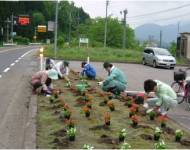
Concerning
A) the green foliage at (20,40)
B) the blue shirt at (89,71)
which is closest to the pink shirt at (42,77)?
the blue shirt at (89,71)

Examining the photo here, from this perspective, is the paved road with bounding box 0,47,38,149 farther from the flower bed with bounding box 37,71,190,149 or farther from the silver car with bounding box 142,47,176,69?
the silver car with bounding box 142,47,176,69

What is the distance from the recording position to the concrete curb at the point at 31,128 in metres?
8.34

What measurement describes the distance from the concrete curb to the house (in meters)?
38.4

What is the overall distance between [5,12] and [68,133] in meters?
108

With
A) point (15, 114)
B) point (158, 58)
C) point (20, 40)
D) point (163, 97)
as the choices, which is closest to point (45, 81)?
point (15, 114)

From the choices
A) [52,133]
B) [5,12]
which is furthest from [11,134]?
[5,12]

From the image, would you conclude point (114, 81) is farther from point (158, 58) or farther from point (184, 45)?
point (184, 45)

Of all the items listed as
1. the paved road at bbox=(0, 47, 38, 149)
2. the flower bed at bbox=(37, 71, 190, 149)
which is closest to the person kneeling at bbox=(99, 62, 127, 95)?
the flower bed at bbox=(37, 71, 190, 149)

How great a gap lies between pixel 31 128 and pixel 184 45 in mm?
42844

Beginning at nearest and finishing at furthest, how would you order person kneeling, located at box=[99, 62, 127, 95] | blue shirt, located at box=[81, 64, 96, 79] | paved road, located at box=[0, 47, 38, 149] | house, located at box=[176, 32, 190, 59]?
paved road, located at box=[0, 47, 38, 149]
person kneeling, located at box=[99, 62, 127, 95]
blue shirt, located at box=[81, 64, 96, 79]
house, located at box=[176, 32, 190, 59]

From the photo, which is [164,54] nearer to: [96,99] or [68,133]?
[96,99]

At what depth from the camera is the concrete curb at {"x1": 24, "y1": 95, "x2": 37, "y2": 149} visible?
27.3 ft

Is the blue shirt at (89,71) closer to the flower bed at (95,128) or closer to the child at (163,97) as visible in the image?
the flower bed at (95,128)

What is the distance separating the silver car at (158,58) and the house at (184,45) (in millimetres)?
9802
